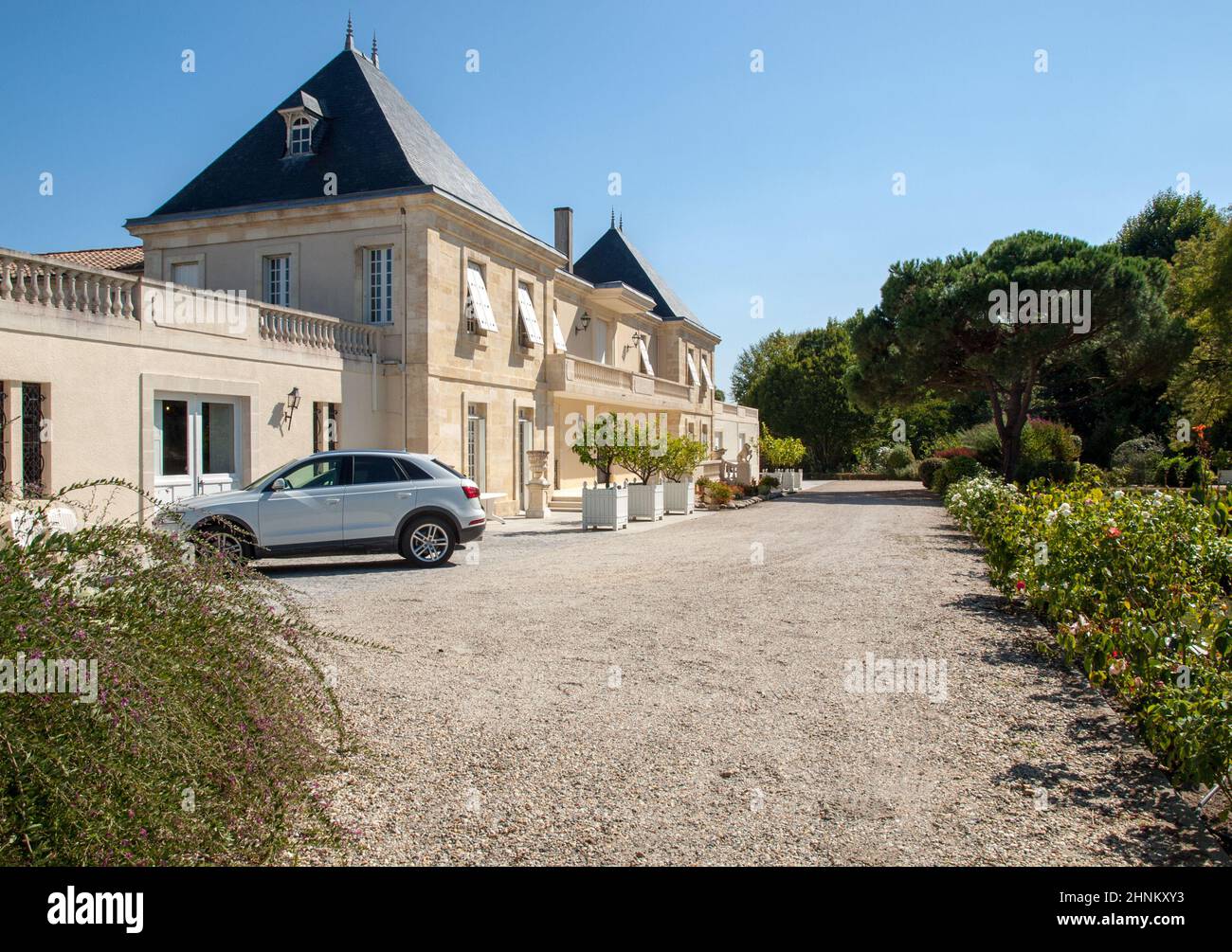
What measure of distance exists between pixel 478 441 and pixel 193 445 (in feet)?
25.0

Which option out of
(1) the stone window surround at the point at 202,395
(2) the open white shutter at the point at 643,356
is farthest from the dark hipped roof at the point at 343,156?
(2) the open white shutter at the point at 643,356

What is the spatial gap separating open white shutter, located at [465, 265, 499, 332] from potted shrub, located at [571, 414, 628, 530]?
11.3 ft

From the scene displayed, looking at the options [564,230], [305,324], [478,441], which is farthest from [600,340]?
[305,324]

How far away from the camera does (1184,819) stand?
3.79m

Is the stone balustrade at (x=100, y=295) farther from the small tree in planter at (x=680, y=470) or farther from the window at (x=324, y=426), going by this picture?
the small tree in planter at (x=680, y=470)

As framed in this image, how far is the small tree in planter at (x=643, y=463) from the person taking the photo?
21.4m

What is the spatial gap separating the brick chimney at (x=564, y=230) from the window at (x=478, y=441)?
13.4 m

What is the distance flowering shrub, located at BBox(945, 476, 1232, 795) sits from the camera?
378 cm

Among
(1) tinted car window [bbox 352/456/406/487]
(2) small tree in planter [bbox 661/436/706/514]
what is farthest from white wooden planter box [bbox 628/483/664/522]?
(1) tinted car window [bbox 352/456/406/487]

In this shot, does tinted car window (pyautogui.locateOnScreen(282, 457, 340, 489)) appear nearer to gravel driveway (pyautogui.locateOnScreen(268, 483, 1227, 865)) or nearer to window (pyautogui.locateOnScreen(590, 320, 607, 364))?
gravel driveway (pyautogui.locateOnScreen(268, 483, 1227, 865))

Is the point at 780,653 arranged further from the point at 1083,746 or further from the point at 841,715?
the point at 1083,746

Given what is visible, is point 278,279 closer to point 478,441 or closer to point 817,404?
point 478,441
